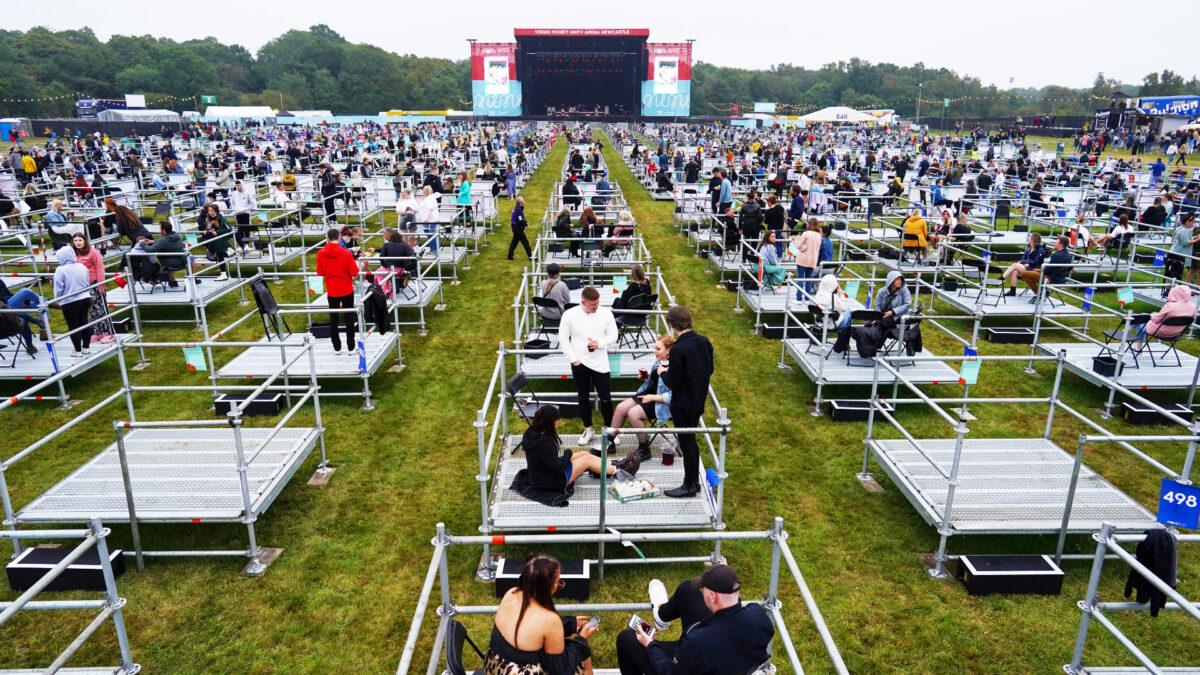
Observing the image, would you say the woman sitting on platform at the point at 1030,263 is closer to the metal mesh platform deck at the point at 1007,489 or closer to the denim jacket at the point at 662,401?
the metal mesh platform deck at the point at 1007,489

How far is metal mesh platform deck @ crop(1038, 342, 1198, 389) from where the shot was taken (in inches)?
431

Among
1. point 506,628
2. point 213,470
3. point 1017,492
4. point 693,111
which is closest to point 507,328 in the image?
point 213,470

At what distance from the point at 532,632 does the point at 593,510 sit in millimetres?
2941

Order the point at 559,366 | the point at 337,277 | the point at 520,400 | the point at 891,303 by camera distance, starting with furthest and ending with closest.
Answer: the point at 891,303, the point at 337,277, the point at 559,366, the point at 520,400

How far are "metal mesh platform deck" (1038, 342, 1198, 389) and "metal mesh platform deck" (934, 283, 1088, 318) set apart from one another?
1460mm

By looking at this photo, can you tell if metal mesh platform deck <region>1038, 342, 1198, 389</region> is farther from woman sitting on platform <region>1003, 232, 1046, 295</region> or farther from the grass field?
woman sitting on platform <region>1003, 232, 1046, 295</region>

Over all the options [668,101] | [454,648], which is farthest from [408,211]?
[668,101]

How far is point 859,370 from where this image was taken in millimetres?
11367

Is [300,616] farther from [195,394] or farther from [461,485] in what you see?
[195,394]

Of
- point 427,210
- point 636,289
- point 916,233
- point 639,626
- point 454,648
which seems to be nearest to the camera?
point 454,648

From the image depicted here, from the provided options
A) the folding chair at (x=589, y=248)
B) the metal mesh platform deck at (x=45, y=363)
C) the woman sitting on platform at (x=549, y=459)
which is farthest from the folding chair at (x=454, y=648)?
the folding chair at (x=589, y=248)

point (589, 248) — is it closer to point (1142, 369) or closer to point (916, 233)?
point (916, 233)

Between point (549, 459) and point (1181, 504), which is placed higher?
point (1181, 504)

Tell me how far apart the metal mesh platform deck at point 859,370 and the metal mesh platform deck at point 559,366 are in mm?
2559
